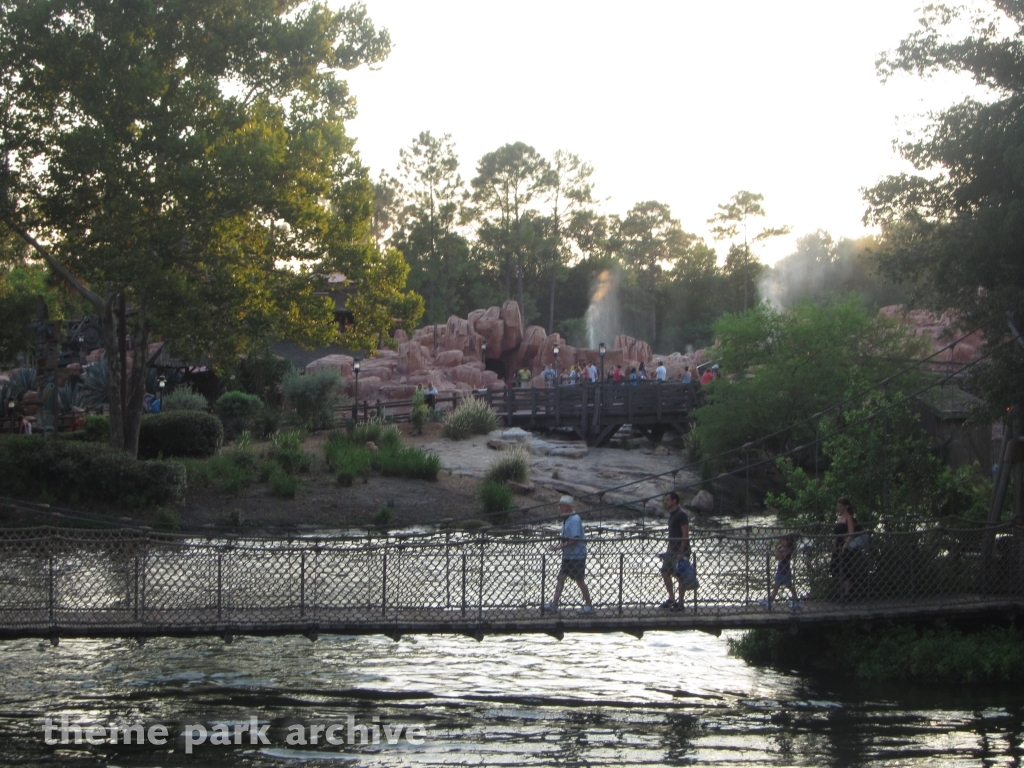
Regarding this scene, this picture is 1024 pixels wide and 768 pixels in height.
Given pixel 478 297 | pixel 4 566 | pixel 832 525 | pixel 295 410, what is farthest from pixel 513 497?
pixel 478 297

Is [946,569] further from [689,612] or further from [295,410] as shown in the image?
[295,410]

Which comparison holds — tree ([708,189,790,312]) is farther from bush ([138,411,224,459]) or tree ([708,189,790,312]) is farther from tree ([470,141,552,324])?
bush ([138,411,224,459])

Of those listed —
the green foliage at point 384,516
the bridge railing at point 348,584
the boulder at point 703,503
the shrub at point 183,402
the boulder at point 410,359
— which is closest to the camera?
the bridge railing at point 348,584

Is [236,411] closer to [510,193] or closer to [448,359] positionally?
[448,359]

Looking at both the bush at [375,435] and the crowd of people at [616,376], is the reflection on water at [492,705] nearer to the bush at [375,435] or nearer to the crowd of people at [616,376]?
the bush at [375,435]

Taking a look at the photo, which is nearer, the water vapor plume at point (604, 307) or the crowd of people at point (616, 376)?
the crowd of people at point (616, 376)

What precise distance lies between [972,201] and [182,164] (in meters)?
14.3

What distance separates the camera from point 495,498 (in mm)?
25750

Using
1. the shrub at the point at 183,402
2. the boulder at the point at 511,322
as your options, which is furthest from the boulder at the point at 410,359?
the shrub at the point at 183,402

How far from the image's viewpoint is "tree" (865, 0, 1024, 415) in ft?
42.9

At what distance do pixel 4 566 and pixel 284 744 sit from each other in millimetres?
3506

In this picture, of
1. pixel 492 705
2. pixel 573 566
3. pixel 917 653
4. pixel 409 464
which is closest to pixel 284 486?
pixel 409 464

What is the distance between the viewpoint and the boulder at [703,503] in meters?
29.3

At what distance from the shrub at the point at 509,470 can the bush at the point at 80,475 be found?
8593 mm
